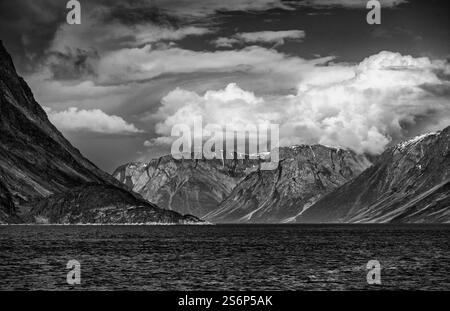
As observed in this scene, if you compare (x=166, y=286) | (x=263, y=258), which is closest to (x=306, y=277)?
(x=166, y=286)
